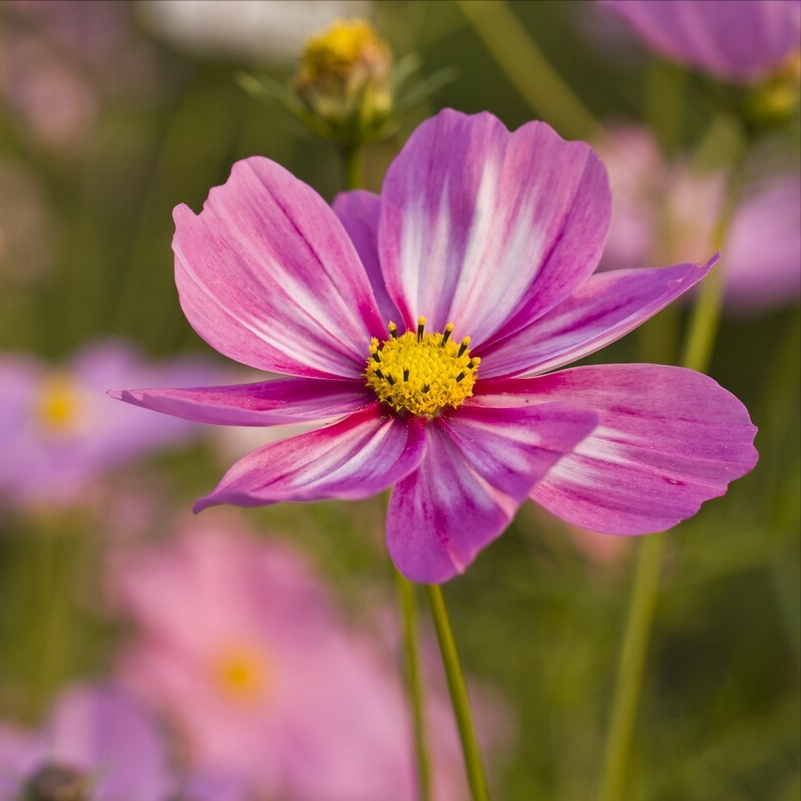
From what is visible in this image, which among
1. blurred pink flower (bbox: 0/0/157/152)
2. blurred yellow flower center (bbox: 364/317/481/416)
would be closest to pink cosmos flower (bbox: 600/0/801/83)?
blurred yellow flower center (bbox: 364/317/481/416)

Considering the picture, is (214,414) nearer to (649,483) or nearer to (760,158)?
(649,483)

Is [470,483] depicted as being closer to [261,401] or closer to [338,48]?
[261,401]

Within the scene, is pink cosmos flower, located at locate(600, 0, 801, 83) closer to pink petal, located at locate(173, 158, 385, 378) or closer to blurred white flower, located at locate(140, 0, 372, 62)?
pink petal, located at locate(173, 158, 385, 378)

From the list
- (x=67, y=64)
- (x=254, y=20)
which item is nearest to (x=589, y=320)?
(x=254, y=20)

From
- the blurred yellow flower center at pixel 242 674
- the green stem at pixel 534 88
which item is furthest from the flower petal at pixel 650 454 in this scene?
the blurred yellow flower center at pixel 242 674

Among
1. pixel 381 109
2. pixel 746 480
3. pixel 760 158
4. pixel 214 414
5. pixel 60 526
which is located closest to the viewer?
pixel 214 414

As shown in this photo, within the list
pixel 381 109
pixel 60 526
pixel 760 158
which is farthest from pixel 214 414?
pixel 60 526
